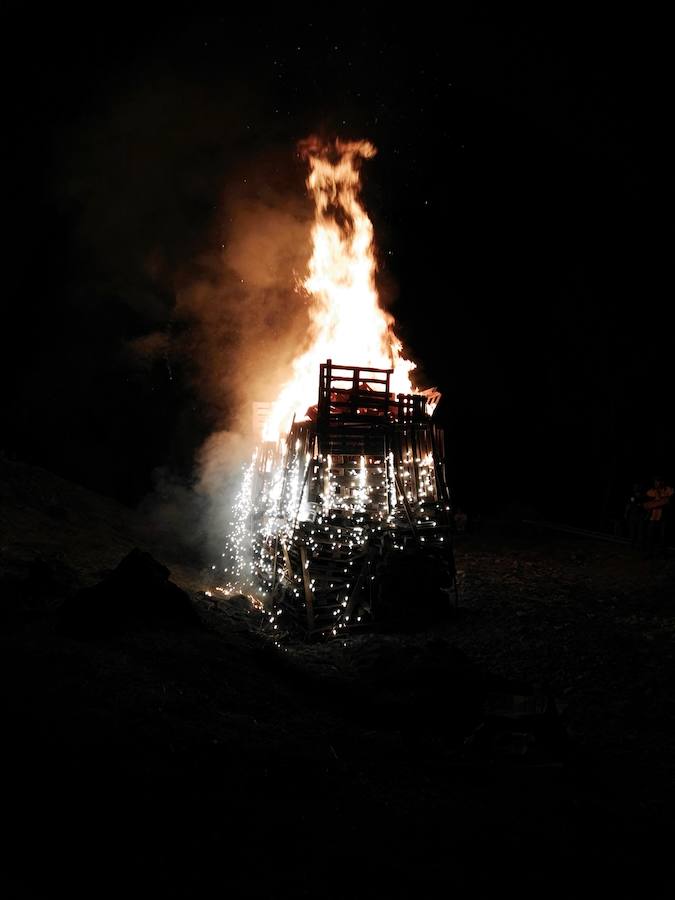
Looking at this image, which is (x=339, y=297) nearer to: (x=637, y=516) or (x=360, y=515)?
(x=360, y=515)

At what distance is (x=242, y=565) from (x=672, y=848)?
14.2 meters

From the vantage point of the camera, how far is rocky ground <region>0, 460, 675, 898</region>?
3986 mm

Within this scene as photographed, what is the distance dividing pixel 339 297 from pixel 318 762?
48.1 ft

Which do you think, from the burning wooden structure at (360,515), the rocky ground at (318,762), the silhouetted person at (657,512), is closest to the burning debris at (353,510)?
the burning wooden structure at (360,515)

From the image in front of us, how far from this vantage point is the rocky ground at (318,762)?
3.99 metres

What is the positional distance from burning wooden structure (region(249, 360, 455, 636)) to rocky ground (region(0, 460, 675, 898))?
1.94 m

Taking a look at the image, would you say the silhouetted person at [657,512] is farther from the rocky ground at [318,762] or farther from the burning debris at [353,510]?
the rocky ground at [318,762]

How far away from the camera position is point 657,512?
1725cm

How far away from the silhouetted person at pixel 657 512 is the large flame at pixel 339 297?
27.1 ft

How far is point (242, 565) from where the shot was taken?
17750 mm

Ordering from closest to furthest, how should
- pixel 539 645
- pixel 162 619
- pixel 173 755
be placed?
pixel 173 755 → pixel 162 619 → pixel 539 645

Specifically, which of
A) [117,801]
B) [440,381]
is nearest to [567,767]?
[117,801]

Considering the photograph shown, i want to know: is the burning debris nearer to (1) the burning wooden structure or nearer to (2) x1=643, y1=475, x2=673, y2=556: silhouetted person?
(1) the burning wooden structure

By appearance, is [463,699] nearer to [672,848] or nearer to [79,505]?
[672,848]
